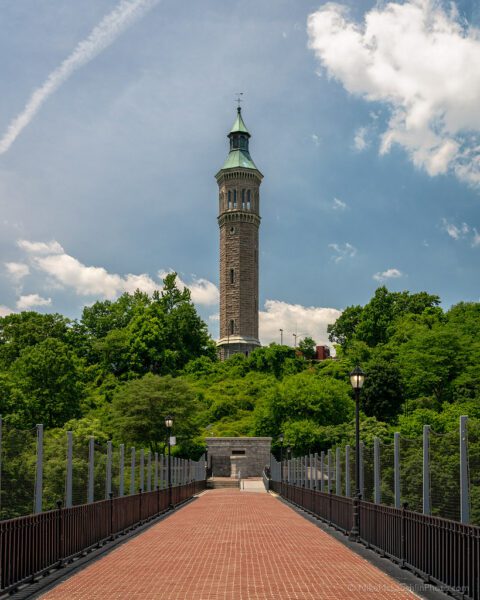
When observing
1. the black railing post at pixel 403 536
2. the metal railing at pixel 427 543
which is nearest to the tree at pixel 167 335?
the metal railing at pixel 427 543

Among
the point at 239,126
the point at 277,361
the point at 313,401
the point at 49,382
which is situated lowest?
the point at 313,401

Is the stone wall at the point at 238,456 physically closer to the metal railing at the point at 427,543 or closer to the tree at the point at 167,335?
the tree at the point at 167,335

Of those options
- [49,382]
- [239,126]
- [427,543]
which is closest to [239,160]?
[239,126]

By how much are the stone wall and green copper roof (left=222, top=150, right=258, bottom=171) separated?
62.9 meters

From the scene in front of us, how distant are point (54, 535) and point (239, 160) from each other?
119 m

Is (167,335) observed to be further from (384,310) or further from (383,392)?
(383,392)

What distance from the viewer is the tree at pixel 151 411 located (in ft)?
213

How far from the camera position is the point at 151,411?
216 ft

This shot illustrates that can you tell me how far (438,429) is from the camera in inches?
2261

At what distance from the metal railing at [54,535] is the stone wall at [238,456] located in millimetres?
53755

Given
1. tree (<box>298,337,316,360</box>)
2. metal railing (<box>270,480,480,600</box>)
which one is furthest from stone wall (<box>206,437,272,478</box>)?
metal railing (<box>270,480,480,600</box>)

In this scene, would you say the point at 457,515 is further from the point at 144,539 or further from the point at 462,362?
the point at 462,362

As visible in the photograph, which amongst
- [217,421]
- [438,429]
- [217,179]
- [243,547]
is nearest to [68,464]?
[243,547]

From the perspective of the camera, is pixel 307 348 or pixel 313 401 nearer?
pixel 313 401
